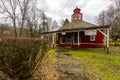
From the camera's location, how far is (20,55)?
17.8ft

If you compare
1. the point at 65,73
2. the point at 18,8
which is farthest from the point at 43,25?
the point at 65,73

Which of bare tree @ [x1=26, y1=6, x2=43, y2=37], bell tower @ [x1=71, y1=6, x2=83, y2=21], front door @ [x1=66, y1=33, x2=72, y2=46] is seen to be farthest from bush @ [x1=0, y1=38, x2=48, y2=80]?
bare tree @ [x1=26, y1=6, x2=43, y2=37]

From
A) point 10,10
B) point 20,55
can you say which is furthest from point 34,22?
point 20,55

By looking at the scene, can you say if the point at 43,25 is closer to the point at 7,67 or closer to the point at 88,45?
the point at 88,45

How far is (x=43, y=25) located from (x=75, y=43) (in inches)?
906

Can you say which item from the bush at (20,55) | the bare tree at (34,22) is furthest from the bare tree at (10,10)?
the bush at (20,55)

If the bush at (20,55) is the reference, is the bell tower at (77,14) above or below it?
above

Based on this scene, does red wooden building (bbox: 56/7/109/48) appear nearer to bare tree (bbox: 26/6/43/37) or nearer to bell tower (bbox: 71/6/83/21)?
bell tower (bbox: 71/6/83/21)

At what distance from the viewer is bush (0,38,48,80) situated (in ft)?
16.9

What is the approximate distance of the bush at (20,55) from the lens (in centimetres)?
516

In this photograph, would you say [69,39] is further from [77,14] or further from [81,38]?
[77,14]

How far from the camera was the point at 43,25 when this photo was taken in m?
44.8

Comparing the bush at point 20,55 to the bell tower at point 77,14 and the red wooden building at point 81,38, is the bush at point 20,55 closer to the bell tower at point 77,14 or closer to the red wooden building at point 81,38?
the red wooden building at point 81,38

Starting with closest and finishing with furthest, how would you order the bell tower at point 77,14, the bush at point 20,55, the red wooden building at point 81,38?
1. the bush at point 20,55
2. the red wooden building at point 81,38
3. the bell tower at point 77,14
